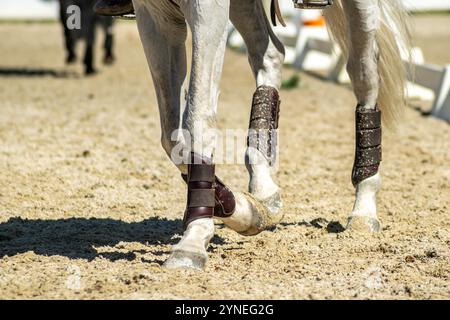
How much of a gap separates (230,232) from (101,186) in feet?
4.89

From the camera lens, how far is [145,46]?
4.14 metres

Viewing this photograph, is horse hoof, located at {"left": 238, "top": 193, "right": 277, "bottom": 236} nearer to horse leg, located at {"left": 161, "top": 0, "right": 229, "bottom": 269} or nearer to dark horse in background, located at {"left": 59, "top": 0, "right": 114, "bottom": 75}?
horse leg, located at {"left": 161, "top": 0, "right": 229, "bottom": 269}

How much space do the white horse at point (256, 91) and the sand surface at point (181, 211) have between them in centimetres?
21

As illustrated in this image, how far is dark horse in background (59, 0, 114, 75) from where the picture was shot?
14.5m

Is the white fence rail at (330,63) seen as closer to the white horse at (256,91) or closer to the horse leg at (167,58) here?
the white horse at (256,91)

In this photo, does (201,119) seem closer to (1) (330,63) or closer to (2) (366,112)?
(2) (366,112)

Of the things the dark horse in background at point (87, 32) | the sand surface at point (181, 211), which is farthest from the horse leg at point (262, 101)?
the dark horse in background at point (87, 32)

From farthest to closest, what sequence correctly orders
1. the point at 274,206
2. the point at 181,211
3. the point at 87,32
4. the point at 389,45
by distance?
the point at 87,32 < the point at 181,211 < the point at 389,45 < the point at 274,206

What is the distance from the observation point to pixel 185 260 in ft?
12.4

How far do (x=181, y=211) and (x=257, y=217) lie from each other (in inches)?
48.6

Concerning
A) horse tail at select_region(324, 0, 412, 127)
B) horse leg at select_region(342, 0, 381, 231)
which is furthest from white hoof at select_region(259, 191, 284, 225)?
horse tail at select_region(324, 0, 412, 127)

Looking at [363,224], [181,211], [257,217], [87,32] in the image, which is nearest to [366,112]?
[363,224]

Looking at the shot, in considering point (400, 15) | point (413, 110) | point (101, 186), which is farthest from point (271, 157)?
point (413, 110)
